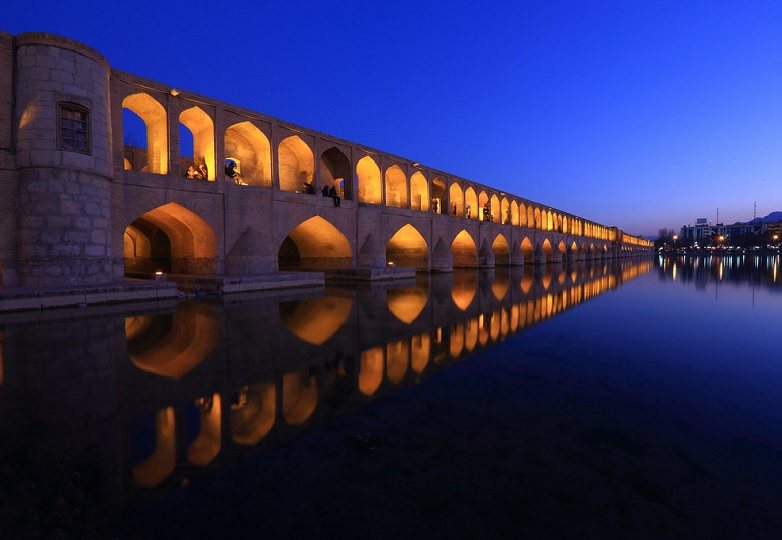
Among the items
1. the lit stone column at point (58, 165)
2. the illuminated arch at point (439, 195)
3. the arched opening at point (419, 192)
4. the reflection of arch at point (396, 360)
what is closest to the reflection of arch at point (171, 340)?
the reflection of arch at point (396, 360)

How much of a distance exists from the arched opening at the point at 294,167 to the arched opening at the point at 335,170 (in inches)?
39.5

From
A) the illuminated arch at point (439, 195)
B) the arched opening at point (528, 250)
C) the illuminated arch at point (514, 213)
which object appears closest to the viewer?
the illuminated arch at point (439, 195)

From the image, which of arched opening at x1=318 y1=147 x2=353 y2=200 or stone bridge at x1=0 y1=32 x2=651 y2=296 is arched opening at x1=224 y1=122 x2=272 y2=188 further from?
arched opening at x1=318 y1=147 x2=353 y2=200

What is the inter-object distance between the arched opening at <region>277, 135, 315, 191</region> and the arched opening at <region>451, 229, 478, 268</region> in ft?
33.7

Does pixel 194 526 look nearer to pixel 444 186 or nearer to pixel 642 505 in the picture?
pixel 642 505

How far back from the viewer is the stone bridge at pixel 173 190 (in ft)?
26.7

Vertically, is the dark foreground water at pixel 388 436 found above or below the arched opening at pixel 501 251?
below

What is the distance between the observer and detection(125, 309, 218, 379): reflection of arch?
12.5ft

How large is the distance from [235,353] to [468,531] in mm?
3282

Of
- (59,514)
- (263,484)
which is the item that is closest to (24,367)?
(59,514)

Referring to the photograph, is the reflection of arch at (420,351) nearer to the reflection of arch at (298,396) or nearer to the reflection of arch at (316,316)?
the reflection of arch at (298,396)

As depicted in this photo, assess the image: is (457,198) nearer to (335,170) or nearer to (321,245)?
(335,170)

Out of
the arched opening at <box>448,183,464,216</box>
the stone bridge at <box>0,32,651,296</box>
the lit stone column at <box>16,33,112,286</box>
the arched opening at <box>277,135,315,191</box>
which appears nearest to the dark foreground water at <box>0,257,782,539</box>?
the lit stone column at <box>16,33,112,286</box>

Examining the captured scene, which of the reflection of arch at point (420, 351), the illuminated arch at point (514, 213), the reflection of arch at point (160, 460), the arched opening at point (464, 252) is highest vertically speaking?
the illuminated arch at point (514, 213)
